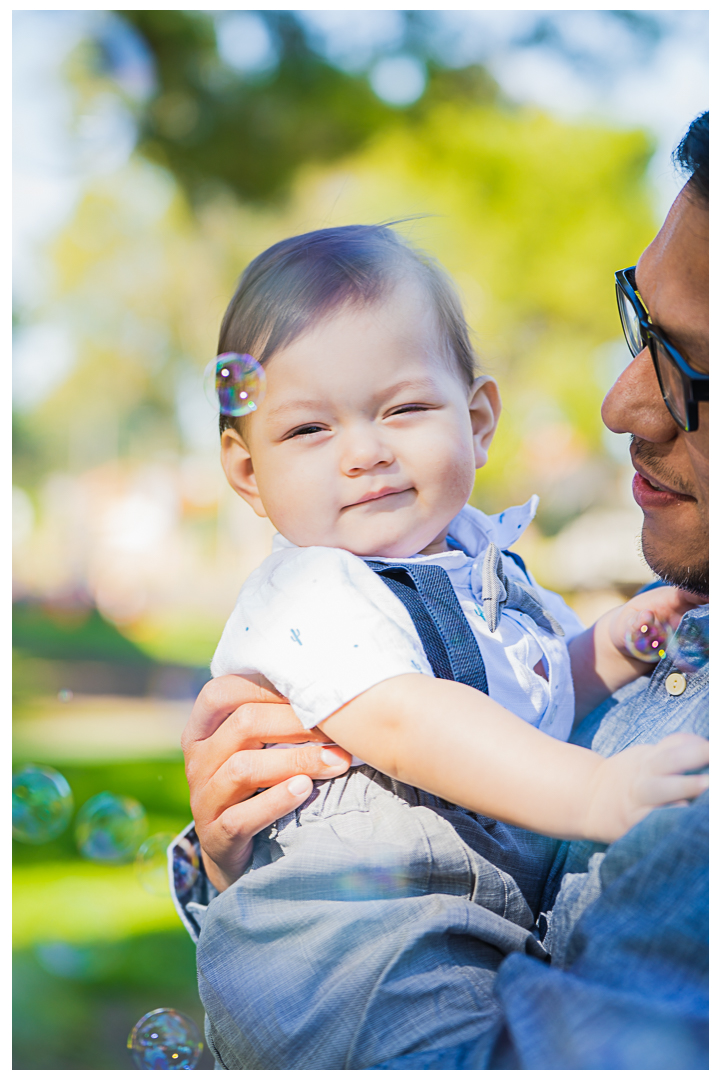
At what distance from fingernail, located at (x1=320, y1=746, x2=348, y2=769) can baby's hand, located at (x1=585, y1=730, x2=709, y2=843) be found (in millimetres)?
431

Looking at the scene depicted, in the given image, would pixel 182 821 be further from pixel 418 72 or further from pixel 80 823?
pixel 418 72

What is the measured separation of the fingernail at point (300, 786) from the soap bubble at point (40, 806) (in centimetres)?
100

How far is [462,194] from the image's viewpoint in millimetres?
10281

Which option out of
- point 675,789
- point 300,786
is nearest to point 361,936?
point 300,786

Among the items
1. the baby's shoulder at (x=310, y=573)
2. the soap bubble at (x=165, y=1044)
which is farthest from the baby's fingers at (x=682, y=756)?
the soap bubble at (x=165, y=1044)

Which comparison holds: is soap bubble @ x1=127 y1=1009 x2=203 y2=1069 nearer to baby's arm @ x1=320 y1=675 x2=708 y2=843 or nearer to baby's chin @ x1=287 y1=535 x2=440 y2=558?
baby's arm @ x1=320 y1=675 x2=708 y2=843

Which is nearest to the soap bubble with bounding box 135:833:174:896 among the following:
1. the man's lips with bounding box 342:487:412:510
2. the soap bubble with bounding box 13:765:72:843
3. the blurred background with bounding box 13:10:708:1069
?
the soap bubble with bounding box 13:765:72:843

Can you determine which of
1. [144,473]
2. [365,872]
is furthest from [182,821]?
[144,473]

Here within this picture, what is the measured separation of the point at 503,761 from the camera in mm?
1102

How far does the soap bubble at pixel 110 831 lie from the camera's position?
2207 mm

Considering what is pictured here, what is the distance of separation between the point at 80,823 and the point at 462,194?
9586 millimetres

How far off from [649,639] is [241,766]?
0.80 metres

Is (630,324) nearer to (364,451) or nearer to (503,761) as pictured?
(364,451)

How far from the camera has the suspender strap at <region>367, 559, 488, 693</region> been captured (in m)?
1.29
